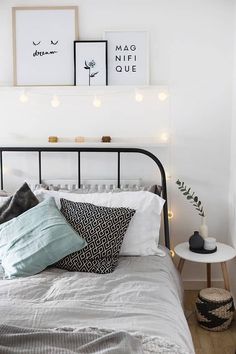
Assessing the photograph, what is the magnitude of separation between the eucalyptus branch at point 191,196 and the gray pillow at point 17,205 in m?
0.95

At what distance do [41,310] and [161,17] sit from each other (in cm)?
212

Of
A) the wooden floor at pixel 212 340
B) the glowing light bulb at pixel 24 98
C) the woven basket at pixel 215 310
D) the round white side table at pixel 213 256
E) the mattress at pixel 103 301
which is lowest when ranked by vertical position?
the wooden floor at pixel 212 340

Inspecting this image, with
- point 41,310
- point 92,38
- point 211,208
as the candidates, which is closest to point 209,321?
point 211,208

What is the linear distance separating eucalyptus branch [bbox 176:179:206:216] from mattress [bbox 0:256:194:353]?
723 millimetres

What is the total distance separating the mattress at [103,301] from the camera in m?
1.81

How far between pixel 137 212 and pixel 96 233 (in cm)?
33

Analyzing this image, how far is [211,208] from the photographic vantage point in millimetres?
3379

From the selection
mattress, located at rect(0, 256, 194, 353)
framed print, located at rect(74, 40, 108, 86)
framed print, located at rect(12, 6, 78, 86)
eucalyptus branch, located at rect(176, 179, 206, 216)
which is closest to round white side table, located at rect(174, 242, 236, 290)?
eucalyptus branch, located at rect(176, 179, 206, 216)

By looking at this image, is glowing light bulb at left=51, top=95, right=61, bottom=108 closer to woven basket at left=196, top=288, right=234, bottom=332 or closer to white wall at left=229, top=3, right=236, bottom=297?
white wall at left=229, top=3, right=236, bottom=297

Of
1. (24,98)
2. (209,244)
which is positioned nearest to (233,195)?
(209,244)

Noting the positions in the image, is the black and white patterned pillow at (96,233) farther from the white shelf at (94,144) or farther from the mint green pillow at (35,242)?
the white shelf at (94,144)

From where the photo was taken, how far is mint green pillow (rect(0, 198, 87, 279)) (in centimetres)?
238

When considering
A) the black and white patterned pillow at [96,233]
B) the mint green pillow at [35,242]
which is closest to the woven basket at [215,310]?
the black and white patterned pillow at [96,233]

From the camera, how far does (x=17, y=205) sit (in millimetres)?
2750
